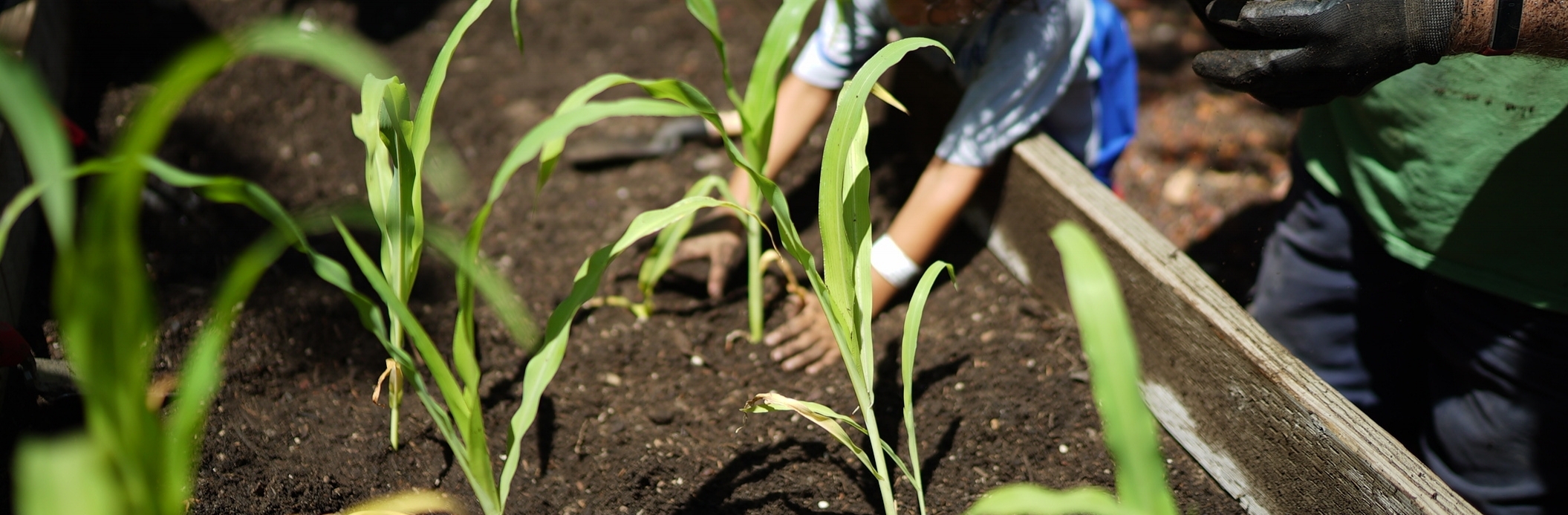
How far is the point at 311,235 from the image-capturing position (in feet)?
5.60

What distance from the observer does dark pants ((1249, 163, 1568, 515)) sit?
120 cm

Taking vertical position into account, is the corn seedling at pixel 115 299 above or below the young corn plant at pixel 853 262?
above

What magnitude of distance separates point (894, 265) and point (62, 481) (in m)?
1.17

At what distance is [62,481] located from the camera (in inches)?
20.4

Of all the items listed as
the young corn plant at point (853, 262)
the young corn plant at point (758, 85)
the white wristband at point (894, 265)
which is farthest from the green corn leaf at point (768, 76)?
the white wristband at point (894, 265)

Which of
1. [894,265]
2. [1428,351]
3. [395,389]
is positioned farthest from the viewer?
[894,265]

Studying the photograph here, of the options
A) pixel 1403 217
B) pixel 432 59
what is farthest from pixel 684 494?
pixel 432 59

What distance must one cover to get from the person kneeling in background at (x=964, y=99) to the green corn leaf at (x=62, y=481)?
3.26 feet

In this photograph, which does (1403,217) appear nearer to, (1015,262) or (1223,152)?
(1015,262)

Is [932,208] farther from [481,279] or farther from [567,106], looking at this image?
[481,279]

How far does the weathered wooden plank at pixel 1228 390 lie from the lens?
1019mm

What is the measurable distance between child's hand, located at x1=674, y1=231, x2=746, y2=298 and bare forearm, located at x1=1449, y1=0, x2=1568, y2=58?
1.06m

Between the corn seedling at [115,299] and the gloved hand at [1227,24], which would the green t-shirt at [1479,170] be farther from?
the corn seedling at [115,299]

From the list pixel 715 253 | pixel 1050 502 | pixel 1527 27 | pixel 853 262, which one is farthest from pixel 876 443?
pixel 1527 27
